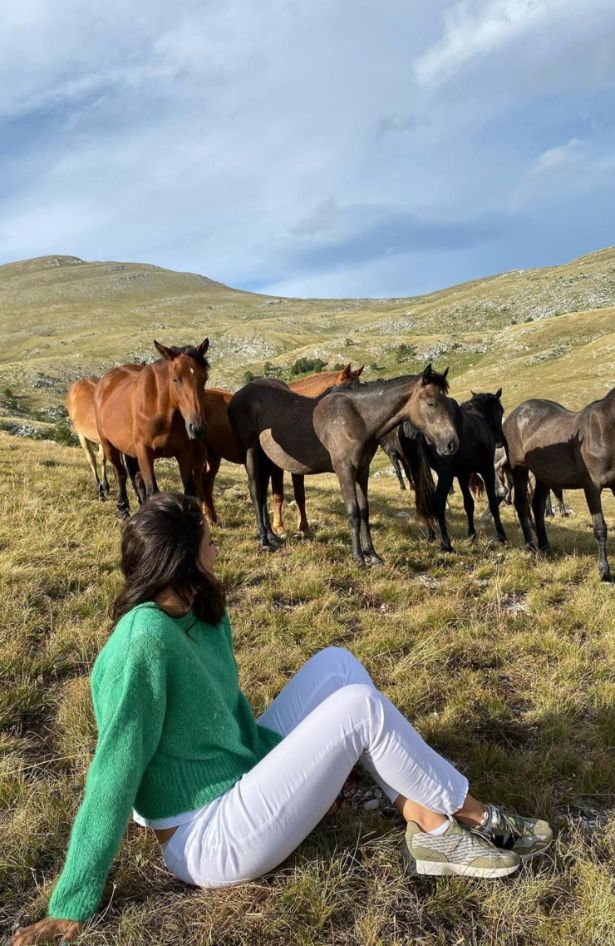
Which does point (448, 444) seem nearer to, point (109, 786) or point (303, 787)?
point (303, 787)

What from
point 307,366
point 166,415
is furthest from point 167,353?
point 307,366

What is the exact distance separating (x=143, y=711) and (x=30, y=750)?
1.80 meters

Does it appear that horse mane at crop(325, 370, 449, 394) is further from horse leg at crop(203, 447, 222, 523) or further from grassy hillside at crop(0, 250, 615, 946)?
horse leg at crop(203, 447, 222, 523)

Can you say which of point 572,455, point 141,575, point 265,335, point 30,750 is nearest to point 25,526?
point 30,750

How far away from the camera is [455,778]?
2.56 meters

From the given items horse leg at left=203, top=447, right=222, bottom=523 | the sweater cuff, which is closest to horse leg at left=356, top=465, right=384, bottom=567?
horse leg at left=203, top=447, right=222, bottom=523

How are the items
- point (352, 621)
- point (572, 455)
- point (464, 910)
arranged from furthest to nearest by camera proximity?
point (572, 455)
point (352, 621)
point (464, 910)

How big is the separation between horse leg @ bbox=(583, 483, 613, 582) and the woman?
4935 millimetres

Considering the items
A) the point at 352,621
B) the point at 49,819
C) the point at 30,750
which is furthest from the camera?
the point at 352,621

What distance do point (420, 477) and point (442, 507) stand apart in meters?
0.54

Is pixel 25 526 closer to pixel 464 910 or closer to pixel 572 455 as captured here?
pixel 464 910

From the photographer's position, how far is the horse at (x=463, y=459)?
8.04 metres

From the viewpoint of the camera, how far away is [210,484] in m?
9.15

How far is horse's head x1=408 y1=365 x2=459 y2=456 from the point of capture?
6492mm
